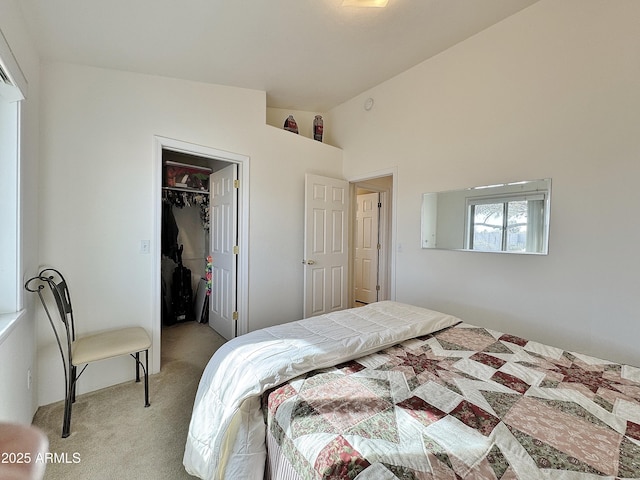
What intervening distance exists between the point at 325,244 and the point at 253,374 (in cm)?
237

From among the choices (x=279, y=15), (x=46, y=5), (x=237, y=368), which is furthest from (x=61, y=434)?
(x=279, y=15)

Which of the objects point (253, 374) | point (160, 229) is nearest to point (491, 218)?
point (253, 374)

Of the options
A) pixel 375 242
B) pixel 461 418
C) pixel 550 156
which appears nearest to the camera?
pixel 461 418

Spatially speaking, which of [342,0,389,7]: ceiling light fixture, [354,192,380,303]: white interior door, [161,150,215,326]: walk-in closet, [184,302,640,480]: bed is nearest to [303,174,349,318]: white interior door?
[354,192,380,303]: white interior door

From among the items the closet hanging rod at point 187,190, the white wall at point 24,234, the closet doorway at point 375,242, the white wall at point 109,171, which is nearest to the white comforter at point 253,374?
the white wall at point 24,234

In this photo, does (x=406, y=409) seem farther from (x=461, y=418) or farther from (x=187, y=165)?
(x=187, y=165)

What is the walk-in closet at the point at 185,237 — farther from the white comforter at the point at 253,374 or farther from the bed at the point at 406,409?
the bed at the point at 406,409

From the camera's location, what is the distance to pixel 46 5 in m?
1.54

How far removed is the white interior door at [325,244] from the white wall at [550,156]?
A: 3.29ft

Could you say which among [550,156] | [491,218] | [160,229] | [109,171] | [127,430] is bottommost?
[127,430]

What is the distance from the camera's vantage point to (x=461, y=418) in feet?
2.85

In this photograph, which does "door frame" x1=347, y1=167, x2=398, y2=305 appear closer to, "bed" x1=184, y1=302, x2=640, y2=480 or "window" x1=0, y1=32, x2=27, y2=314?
"bed" x1=184, y1=302, x2=640, y2=480

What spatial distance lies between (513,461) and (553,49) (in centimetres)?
254

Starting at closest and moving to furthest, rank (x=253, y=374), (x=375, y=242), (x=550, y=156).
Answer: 1. (x=253, y=374)
2. (x=550, y=156)
3. (x=375, y=242)
